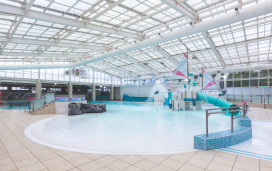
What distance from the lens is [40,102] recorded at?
36.2ft

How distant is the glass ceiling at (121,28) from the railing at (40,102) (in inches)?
164

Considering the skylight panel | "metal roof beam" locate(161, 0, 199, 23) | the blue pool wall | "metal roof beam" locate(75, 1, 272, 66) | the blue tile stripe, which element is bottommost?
the blue pool wall

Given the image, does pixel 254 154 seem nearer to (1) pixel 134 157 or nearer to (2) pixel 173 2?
(1) pixel 134 157

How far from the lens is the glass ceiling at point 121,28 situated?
8398 millimetres

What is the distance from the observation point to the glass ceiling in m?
8.40

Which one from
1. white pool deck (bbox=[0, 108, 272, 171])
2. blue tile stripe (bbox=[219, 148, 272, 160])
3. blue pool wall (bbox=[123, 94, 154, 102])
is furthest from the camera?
blue pool wall (bbox=[123, 94, 154, 102])

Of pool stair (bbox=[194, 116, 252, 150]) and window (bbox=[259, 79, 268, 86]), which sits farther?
window (bbox=[259, 79, 268, 86])

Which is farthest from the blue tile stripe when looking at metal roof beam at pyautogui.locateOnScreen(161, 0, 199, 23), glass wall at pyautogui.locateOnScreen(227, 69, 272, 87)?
glass wall at pyautogui.locateOnScreen(227, 69, 272, 87)

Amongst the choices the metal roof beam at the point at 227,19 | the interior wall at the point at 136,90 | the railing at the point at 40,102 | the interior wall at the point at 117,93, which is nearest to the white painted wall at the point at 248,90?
the interior wall at the point at 136,90

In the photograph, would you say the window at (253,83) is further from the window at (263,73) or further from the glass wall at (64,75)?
the glass wall at (64,75)

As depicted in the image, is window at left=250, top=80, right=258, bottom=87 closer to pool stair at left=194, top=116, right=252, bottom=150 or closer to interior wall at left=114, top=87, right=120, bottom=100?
pool stair at left=194, top=116, right=252, bottom=150

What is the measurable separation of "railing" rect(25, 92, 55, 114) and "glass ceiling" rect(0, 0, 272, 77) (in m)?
4.18

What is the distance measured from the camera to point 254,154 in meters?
3.32

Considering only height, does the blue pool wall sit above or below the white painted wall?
below
